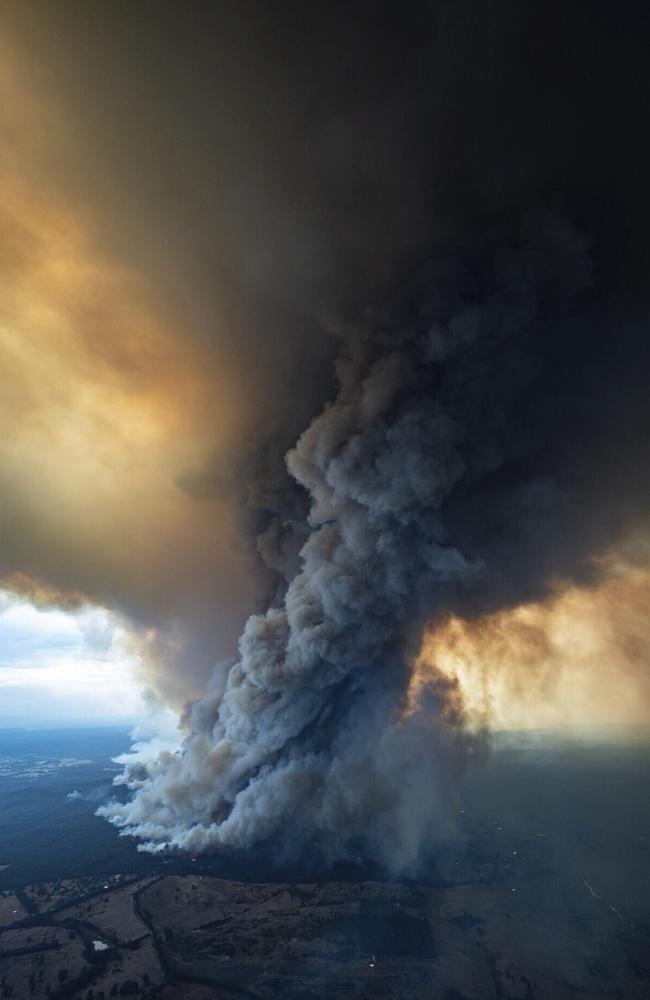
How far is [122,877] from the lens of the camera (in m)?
54.6

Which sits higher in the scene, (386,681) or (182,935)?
(386,681)

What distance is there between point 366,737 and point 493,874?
21832mm

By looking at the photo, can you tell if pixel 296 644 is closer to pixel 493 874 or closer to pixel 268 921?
pixel 268 921

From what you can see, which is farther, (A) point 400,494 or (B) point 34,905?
(B) point 34,905

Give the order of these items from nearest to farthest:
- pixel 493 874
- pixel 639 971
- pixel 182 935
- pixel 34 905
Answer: pixel 639 971 < pixel 182 935 < pixel 34 905 < pixel 493 874

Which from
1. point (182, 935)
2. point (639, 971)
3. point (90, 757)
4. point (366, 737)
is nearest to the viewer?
point (639, 971)

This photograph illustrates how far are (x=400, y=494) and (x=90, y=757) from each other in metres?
183

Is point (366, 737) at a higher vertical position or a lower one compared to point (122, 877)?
higher

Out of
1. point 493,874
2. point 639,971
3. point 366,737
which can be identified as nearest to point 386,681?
point 366,737

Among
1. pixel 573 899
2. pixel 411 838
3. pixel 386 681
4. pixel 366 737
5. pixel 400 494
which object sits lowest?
pixel 573 899

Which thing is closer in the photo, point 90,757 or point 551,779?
point 551,779

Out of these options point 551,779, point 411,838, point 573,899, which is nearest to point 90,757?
point 551,779

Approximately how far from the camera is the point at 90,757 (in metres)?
182

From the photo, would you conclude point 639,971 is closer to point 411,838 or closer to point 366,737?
point 411,838
